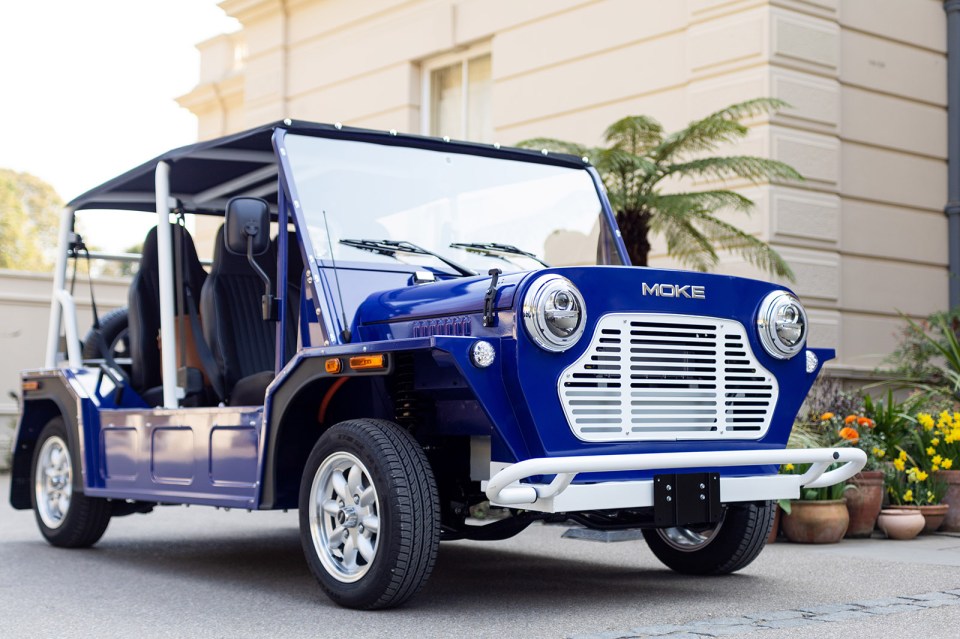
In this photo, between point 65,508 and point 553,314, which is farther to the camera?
point 65,508

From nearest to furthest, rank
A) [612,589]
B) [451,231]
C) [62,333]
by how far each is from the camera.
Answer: [612,589], [451,231], [62,333]

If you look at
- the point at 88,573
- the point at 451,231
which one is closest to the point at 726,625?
the point at 451,231

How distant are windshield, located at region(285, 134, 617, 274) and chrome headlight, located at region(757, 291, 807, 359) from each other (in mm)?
1139

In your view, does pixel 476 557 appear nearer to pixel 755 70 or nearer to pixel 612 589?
pixel 612 589

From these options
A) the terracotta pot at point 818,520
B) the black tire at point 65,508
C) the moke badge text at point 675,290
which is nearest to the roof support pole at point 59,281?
the black tire at point 65,508

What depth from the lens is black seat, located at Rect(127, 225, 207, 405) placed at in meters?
7.95

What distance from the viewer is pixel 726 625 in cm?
515

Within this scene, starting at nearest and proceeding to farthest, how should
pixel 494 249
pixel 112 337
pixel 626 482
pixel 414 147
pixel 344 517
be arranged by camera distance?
pixel 626 482
pixel 344 517
pixel 494 249
pixel 414 147
pixel 112 337

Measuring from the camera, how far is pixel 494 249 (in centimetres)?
683

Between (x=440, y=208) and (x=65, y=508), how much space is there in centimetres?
350

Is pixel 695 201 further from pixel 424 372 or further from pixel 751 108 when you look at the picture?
pixel 424 372

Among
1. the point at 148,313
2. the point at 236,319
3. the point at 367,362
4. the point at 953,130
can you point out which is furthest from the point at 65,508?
the point at 953,130

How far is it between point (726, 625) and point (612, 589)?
4.08ft

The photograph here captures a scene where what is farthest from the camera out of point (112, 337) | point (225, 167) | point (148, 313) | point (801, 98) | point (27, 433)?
point (801, 98)
